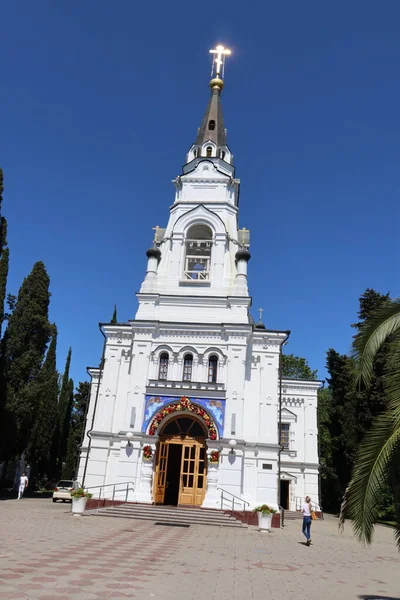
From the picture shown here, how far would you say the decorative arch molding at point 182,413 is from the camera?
21844mm

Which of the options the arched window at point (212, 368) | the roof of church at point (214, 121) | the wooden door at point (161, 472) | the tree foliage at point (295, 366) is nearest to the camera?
the wooden door at point (161, 472)

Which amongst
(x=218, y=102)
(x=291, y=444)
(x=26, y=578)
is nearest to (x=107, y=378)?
(x=291, y=444)

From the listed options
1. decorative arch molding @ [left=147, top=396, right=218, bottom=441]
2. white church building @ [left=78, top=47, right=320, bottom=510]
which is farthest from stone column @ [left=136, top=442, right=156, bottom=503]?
decorative arch molding @ [left=147, top=396, right=218, bottom=441]

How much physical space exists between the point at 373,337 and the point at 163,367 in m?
16.6

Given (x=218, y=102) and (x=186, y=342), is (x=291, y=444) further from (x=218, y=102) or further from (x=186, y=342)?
(x=218, y=102)

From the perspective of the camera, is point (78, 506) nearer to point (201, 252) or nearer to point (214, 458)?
point (214, 458)

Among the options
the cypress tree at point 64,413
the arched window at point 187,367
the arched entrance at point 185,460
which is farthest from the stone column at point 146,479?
the cypress tree at point 64,413

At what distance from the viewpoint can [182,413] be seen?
22.2m

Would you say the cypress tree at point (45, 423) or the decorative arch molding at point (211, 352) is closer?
the decorative arch molding at point (211, 352)

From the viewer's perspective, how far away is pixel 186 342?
2388 cm

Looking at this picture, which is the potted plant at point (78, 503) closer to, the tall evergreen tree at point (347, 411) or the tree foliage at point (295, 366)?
the tall evergreen tree at point (347, 411)

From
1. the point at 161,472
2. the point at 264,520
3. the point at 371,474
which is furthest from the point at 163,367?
the point at 371,474

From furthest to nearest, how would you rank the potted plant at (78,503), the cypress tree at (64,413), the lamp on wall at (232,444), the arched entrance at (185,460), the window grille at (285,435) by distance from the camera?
the cypress tree at (64,413) → the window grille at (285,435) → the arched entrance at (185,460) → the lamp on wall at (232,444) → the potted plant at (78,503)

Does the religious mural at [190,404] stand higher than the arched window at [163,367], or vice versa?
the arched window at [163,367]
